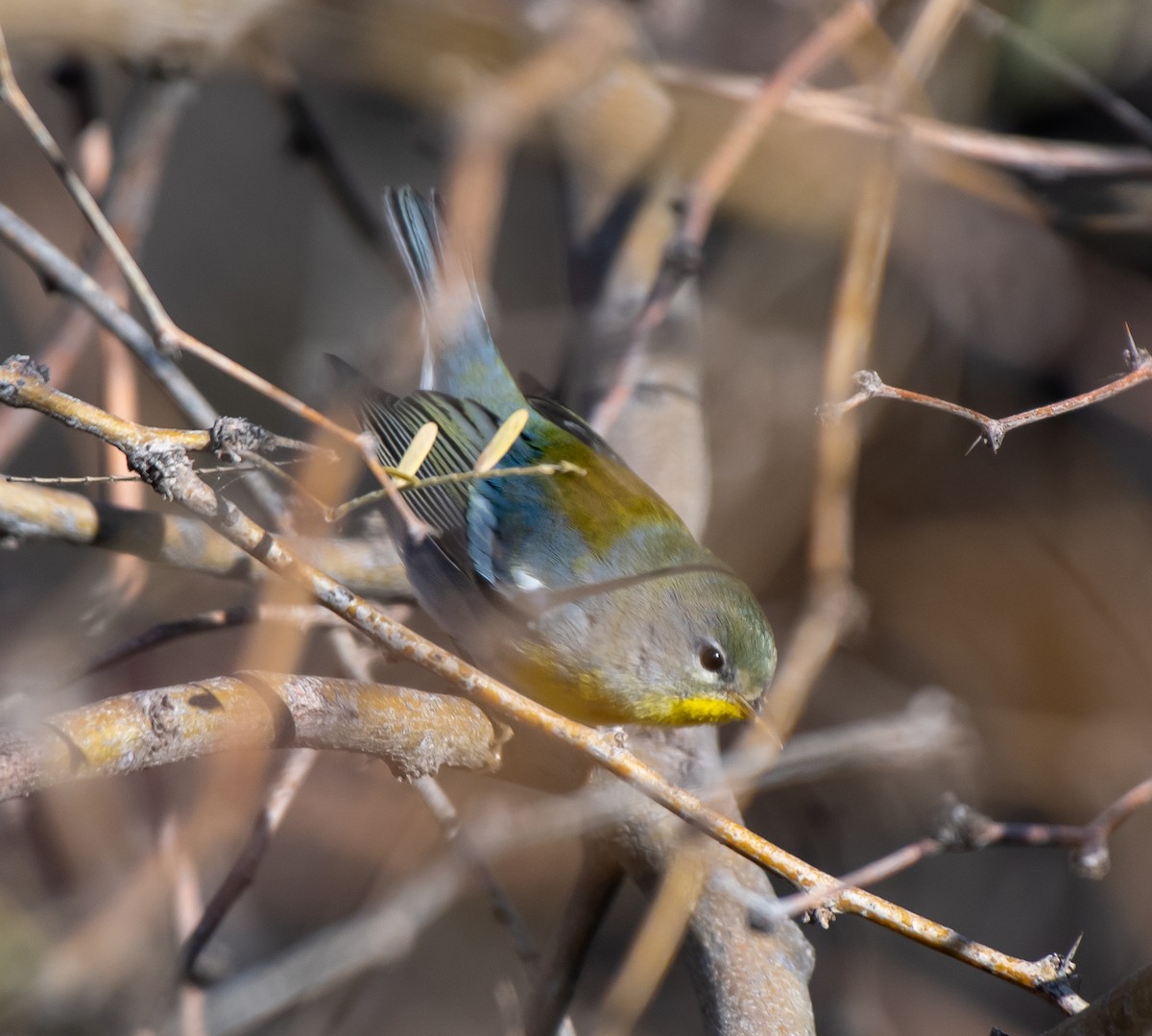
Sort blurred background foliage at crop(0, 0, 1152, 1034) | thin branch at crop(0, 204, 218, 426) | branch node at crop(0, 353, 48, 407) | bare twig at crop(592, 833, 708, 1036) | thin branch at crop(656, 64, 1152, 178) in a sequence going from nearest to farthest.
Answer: branch node at crop(0, 353, 48, 407) → bare twig at crop(592, 833, 708, 1036) → thin branch at crop(0, 204, 218, 426) → thin branch at crop(656, 64, 1152, 178) → blurred background foliage at crop(0, 0, 1152, 1034)

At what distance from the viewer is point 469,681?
1083 millimetres

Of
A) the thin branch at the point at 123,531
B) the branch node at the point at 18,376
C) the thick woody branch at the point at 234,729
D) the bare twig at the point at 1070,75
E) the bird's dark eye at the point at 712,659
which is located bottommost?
the thin branch at the point at 123,531

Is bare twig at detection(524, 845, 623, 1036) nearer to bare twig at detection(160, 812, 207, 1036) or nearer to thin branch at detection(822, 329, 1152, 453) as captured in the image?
bare twig at detection(160, 812, 207, 1036)

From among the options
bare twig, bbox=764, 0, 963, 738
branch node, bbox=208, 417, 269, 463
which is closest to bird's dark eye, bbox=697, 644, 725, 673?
bare twig, bbox=764, 0, 963, 738

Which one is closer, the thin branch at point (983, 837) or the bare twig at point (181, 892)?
the thin branch at point (983, 837)

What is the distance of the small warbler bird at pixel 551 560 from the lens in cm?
185

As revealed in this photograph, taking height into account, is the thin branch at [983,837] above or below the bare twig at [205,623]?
above

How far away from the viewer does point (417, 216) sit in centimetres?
239

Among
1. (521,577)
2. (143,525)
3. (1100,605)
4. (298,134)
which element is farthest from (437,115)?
(1100,605)

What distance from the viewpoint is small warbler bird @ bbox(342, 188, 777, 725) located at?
1.85m

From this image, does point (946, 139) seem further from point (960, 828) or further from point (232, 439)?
point (232, 439)

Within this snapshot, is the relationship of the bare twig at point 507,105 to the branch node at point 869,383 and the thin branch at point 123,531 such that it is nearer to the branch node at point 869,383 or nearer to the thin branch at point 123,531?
the thin branch at point 123,531

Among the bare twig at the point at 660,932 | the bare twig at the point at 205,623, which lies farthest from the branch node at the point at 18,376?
the bare twig at the point at 660,932

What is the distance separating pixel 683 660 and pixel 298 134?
1.59m
